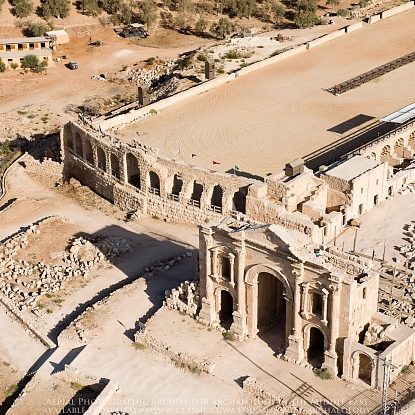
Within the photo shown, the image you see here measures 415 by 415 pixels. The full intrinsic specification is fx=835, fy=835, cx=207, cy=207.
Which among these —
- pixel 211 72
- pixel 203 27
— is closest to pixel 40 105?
pixel 211 72

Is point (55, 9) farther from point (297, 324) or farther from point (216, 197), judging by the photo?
point (297, 324)

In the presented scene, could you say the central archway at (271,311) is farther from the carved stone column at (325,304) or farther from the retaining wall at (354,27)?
the retaining wall at (354,27)

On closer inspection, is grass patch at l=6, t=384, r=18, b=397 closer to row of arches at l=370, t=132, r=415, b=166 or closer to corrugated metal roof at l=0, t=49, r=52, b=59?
row of arches at l=370, t=132, r=415, b=166

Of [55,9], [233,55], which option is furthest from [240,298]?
[55,9]

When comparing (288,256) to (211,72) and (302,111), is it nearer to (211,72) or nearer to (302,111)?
(302,111)

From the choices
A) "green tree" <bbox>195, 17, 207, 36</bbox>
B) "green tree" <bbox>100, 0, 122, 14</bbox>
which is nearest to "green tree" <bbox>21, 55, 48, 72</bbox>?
"green tree" <bbox>100, 0, 122, 14</bbox>
